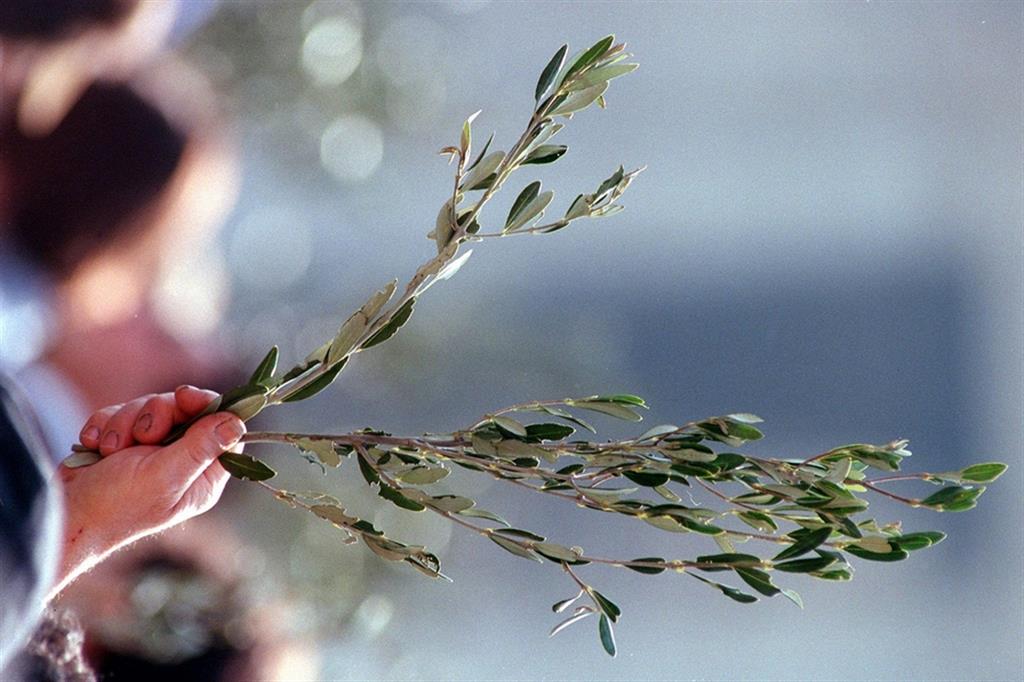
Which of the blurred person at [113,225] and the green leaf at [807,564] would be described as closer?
the green leaf at [807,564]

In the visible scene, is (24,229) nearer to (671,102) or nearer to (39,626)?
(39,626)

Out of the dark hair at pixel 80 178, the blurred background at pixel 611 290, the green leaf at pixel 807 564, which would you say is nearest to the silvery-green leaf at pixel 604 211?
the green leaf at pixel 807 564

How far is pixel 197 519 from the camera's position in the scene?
1115 mm

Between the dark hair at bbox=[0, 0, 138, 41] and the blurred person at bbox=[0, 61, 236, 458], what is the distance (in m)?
0.07

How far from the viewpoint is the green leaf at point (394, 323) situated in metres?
0.58

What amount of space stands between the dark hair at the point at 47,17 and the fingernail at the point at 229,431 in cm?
65

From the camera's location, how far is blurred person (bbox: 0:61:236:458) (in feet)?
3.42

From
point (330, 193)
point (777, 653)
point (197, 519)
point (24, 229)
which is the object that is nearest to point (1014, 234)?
point (777, 653)

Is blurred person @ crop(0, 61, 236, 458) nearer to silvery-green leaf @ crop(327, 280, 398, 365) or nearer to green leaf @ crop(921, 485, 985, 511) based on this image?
silvery-green leaf @ crop(327, 280, 398, 365)

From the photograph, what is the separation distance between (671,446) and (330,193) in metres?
0.66

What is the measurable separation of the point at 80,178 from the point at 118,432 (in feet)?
1.68

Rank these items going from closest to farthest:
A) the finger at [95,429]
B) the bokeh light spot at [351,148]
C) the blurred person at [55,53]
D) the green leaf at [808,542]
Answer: the green leaf at [808,542] < the finger at [95,429] < the blurred person at [55,53] < the bokeh light spot at [351,148]

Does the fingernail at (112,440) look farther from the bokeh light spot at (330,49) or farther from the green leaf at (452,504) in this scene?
the bokeh light spot at (330,49)

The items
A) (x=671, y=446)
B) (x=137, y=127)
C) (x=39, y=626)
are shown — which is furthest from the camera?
(x=137, y=127)
